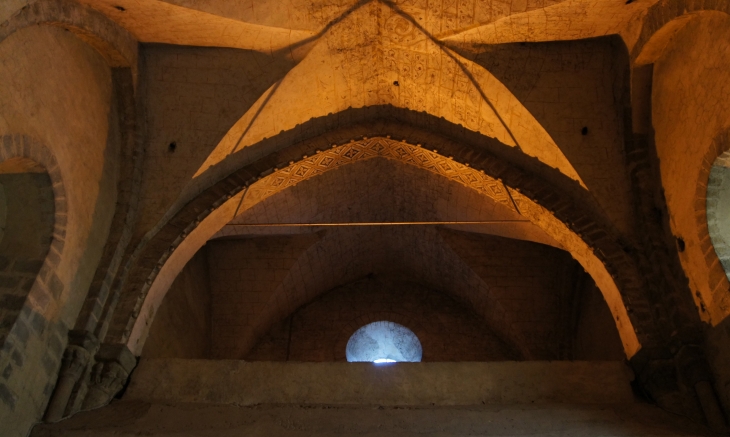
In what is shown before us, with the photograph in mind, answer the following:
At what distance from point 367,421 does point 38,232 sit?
3.21m

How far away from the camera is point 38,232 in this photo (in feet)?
18.7

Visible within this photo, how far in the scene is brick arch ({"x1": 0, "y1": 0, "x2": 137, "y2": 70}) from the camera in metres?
5.18

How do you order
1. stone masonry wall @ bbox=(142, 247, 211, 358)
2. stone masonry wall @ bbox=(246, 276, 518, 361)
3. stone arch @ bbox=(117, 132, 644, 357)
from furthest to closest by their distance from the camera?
stone masonry wall @ bbox=(246, 276, 518, 361), stone masonry wall @ bbox=(142, 247, 211, 358), stone arch @ bbox=(117, 132, 644, 357)

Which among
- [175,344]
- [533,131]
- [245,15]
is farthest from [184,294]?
[533,131]

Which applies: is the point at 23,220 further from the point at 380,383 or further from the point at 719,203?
the point at 719,203

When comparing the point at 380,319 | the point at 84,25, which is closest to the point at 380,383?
the point at 380,319

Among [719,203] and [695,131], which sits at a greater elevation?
[695,131]

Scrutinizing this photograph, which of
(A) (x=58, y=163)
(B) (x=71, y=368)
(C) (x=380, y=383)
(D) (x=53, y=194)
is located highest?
(A) (x=58, y=163)

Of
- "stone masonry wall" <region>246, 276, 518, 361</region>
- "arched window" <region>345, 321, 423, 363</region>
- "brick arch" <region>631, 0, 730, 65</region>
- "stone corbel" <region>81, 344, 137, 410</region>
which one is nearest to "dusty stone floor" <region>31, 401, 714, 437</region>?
"stone corbel" <region>81, 344, 137, 410</region>

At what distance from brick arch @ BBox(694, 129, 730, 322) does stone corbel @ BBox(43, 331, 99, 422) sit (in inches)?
207

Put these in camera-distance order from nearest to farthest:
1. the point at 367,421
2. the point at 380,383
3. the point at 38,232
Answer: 1. the point at 367,421
2. the point at 38,232
3. the point at 380,383

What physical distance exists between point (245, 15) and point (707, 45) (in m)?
4.31

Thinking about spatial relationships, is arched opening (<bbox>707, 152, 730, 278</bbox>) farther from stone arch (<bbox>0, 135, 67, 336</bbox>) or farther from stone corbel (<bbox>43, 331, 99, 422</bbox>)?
stone arch (<bbox>0, 135, 67, 336</bbox>)

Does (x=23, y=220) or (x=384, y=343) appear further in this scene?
(x=384, y=343)
